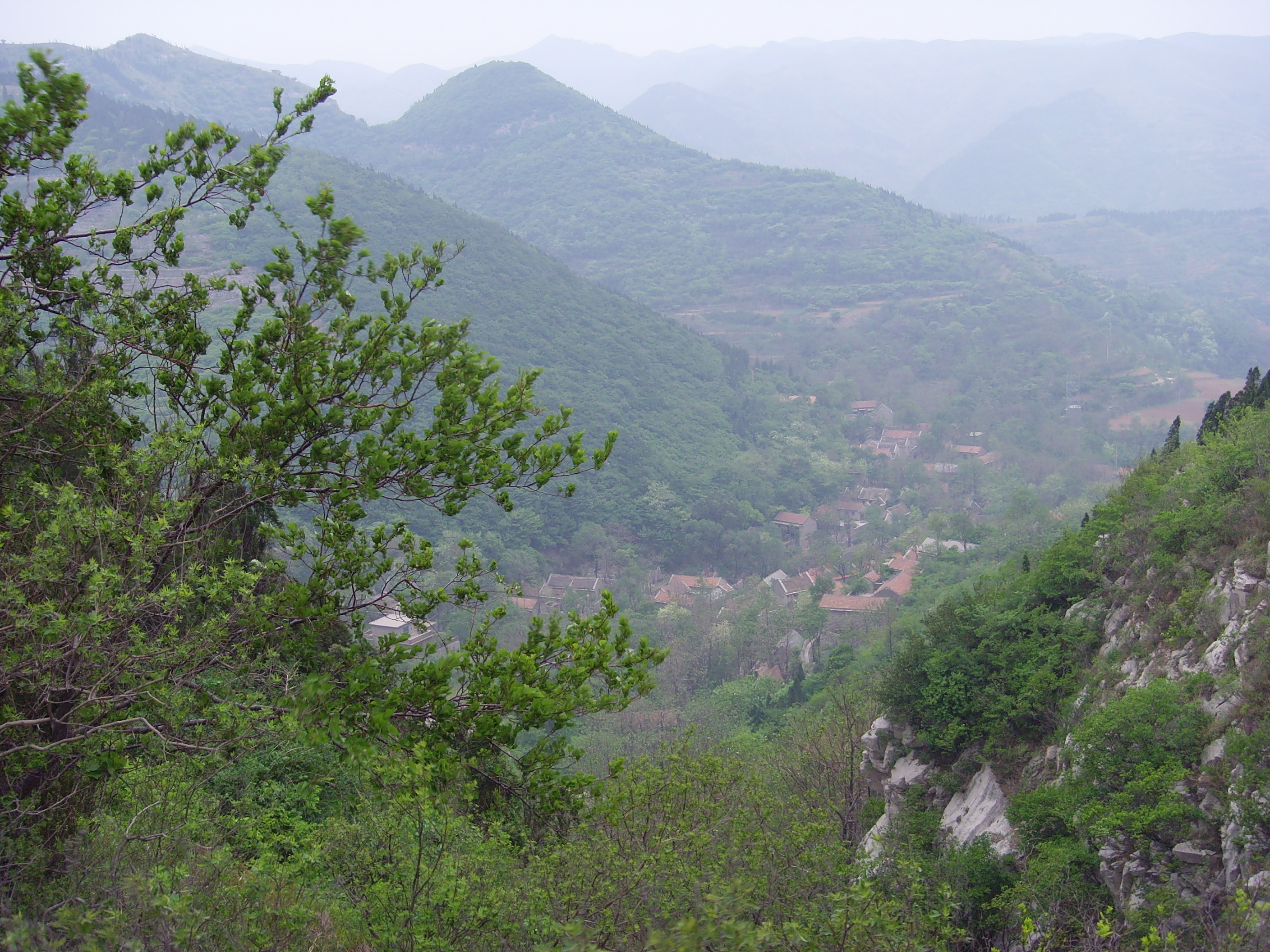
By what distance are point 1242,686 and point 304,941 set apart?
8.39 meters

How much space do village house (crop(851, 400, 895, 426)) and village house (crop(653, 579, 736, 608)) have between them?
31364 mm

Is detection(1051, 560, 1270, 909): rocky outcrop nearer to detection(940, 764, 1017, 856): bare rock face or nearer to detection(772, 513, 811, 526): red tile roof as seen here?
detection(940, 764, 1017, 856): bare rock face

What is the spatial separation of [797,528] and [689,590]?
1281 cm

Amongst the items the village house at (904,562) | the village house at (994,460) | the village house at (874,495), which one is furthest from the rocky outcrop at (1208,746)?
the village house at (994,460)

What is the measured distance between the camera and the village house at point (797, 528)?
54000mm

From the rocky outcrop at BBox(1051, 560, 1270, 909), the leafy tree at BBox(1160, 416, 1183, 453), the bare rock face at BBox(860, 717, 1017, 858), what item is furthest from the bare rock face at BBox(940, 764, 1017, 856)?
the leafy tree at BBox(1160, 416, 1183, 453)

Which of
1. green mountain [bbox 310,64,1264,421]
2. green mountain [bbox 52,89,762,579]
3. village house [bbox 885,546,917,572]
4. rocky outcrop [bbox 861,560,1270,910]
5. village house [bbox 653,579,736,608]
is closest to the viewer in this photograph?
rocky outcrop [bbox 861,560,1270,910]

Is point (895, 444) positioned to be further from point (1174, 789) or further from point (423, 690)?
point (423, 690)

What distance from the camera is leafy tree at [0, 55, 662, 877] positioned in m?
3.71

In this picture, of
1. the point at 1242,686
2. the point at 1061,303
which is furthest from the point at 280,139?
the point at 1061,303

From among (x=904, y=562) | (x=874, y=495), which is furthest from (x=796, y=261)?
(x=904, y=562)

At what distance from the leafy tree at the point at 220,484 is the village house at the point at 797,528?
5038 centimetres

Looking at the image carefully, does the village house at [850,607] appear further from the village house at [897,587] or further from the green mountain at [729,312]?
the green mountain at [729,312]

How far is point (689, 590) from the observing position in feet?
145
